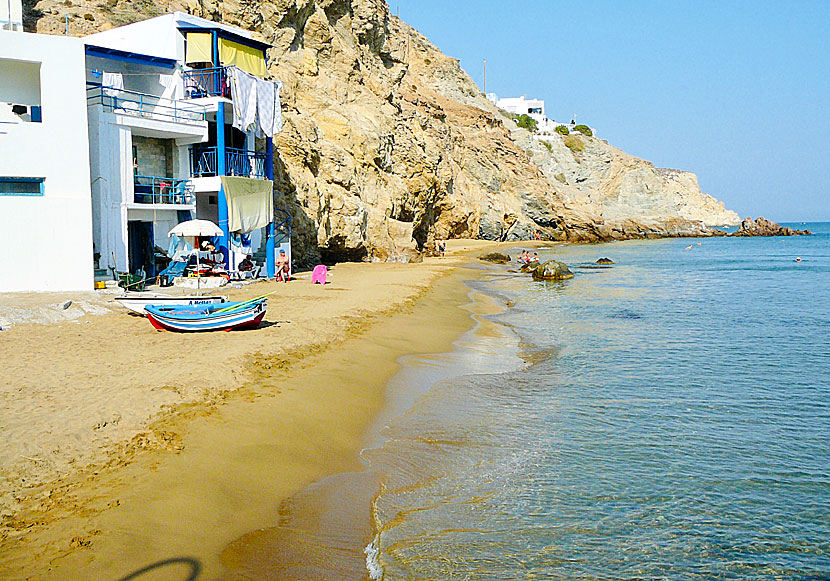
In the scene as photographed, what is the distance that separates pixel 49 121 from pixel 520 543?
1898 cm

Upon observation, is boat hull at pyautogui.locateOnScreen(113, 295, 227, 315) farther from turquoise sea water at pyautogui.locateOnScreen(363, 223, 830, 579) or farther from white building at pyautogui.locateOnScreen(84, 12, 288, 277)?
white building at pyautogui.locateOnScreen(84, 12, 288, 277)

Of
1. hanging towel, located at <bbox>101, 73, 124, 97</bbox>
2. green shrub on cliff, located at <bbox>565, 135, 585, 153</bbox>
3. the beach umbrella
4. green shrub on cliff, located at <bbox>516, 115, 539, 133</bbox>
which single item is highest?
green shrub on cliff, located at <bbox>516, 115, 539, 133</bbox>

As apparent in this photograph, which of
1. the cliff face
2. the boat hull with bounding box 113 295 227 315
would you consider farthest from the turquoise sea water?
the cliff face

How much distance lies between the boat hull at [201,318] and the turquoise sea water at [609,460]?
159 inches

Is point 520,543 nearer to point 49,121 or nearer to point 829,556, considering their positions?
point 829,556

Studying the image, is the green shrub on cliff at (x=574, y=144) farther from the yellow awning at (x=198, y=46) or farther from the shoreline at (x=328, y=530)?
the shoreline at (x=328, y=530)

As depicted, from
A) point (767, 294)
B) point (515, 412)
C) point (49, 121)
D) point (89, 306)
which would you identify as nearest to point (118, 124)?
point (49, 121)

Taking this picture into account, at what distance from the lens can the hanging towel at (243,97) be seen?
25000 mm

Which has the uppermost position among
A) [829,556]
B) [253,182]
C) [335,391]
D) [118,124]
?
[118,124]

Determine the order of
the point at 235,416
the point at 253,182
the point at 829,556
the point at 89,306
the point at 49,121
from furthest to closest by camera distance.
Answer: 1. the point at 253,182
2. the point at 49,121
3. the point at 89,306
4. the point at 235,416
5. the point at 829,556

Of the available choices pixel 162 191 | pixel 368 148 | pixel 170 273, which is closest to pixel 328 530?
pixel 170 273

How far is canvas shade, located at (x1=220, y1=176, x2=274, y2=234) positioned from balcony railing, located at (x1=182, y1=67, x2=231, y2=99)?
342 cm

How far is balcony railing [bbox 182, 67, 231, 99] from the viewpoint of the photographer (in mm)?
25281

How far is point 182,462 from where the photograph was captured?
7.71 m
